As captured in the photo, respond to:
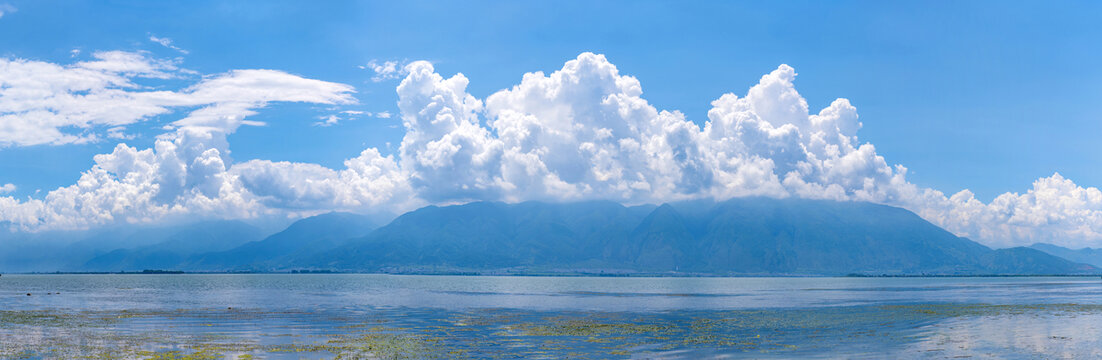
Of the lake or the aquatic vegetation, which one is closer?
the lake

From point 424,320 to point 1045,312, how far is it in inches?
4014

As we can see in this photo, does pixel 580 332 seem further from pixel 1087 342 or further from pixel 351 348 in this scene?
pixel 1087 342

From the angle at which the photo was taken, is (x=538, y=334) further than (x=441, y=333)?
No

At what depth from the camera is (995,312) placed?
134625mm

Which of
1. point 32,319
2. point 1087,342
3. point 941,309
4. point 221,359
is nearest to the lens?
point 221,359

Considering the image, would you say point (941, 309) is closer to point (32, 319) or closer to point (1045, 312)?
point (1045, 312)

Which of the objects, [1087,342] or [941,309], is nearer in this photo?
[1087,342]

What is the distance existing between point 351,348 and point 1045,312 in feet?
381

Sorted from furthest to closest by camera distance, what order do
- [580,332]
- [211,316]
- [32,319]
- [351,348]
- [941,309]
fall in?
[941,309] → [211,316] → [32,319] → [580,332] → [351,348]

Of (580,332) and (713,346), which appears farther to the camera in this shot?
(580,332)

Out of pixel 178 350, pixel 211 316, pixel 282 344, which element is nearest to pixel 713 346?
pixel 282 344

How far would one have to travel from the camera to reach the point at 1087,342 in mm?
84250

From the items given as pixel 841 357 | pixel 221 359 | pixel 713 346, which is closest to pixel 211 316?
pixel 221 359

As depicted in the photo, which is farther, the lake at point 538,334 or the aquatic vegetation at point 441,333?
the aquatic vegetation at point 441,333
